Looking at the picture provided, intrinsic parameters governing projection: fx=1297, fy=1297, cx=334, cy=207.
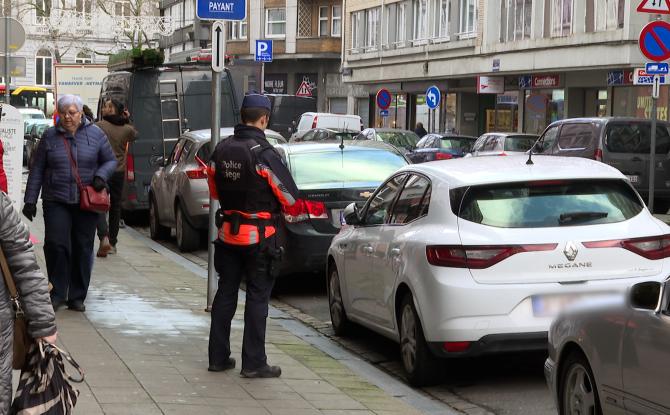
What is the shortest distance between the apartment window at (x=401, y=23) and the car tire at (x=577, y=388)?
49003 millimetres

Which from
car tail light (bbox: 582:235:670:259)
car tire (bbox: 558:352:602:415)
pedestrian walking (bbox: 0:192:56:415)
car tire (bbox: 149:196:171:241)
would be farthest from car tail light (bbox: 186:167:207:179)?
pedestrian walking (bbox: 0:192:56:415)

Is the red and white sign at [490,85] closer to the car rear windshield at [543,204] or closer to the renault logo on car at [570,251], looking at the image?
the car rear windshield at [543,204]

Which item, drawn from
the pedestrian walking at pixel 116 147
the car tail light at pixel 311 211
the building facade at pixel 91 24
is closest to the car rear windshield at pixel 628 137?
the pedestrian walking at pixel 116 147

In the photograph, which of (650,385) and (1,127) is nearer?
(650,385)

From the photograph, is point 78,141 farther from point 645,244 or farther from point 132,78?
point 132,78

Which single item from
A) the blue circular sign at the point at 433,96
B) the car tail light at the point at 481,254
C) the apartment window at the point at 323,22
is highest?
the apartment window at the point at 323,22

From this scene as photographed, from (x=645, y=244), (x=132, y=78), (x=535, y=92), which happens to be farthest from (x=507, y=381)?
(x=535, y=92)

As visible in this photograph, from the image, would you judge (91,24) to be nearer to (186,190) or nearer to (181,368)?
(186,190)

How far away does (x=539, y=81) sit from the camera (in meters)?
43.2

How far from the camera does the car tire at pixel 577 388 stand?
251 inches

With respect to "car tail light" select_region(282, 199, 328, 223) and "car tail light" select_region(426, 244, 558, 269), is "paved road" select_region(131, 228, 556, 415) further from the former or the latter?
"car tail light" select_region(282, 199, 328, 223)

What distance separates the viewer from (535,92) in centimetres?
4447

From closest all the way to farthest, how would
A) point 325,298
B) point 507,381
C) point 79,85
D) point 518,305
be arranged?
point 518,305, point 507,381, point 325,298, point 79,85

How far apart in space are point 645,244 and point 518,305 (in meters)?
0.97
